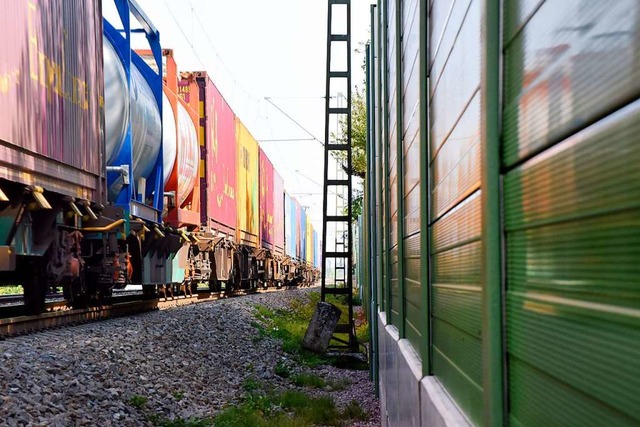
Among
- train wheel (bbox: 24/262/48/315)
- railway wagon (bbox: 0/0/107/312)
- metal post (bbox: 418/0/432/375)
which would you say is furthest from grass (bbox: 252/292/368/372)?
metal post (bbox: 418/0/432/375)

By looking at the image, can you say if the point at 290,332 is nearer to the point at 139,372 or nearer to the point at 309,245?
the point at 139,372

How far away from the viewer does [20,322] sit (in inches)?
321

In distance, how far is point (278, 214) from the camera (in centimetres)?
3341

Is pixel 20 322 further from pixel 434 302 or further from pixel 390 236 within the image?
pixel 434 302

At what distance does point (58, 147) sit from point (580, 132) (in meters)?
7.60

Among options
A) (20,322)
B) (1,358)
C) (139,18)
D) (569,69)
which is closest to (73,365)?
(1,358)

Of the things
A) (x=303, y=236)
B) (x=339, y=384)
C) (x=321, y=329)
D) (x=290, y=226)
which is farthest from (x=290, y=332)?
(x=303, y=236)

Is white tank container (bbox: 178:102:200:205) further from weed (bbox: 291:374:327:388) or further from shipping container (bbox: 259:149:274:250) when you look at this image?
shipping container (bbox: 259:149:274:250)

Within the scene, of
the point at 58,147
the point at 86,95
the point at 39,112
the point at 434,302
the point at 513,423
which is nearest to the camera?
the point at 513,423

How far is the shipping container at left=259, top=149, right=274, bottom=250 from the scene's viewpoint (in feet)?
90.4

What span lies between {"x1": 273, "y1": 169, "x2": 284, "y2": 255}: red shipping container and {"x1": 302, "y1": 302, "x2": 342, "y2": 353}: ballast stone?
19291 mm

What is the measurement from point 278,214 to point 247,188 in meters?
9.55

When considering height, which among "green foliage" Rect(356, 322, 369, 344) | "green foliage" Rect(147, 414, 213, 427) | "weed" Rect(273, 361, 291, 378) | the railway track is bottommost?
"green foliage" Rect(356, 322, 369, 344)

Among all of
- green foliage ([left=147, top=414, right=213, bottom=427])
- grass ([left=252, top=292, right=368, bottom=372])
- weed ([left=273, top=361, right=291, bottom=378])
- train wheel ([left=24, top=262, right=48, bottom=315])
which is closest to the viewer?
green foliage ([left=147, top=414, right=213, bottom=427])
